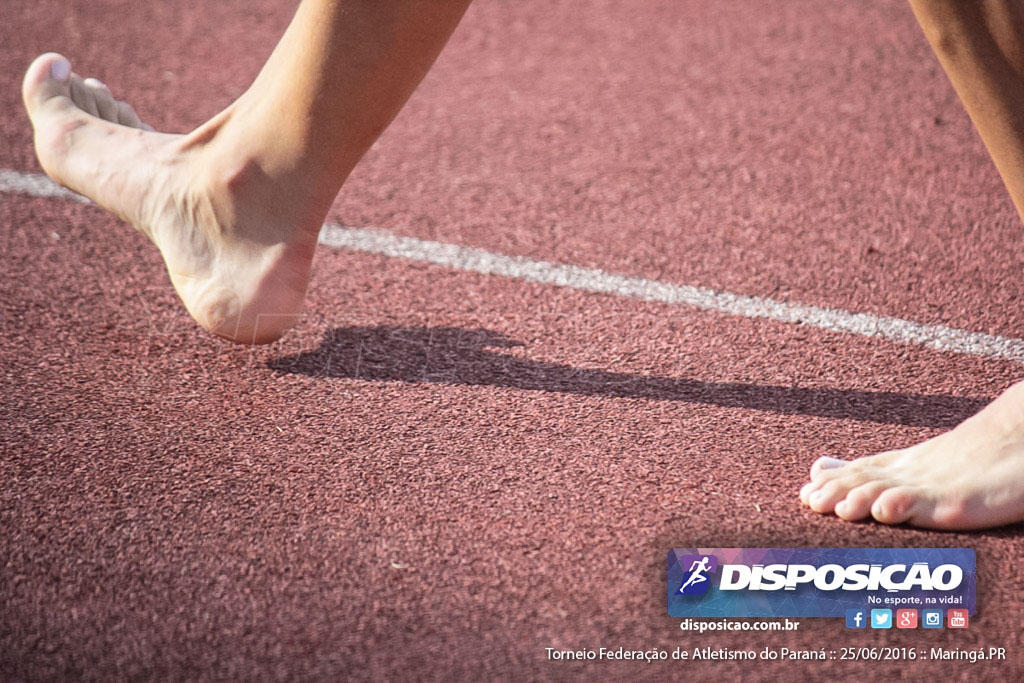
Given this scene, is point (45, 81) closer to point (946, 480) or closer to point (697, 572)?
point (697, 572)

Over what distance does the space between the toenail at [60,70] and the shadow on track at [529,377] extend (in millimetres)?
761

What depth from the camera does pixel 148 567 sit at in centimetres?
162

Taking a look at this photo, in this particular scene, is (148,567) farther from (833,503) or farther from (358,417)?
(833,503)

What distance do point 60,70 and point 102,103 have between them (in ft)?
0.34

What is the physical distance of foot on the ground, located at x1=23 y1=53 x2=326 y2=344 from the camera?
1.99 metres

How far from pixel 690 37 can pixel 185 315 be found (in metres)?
2.44

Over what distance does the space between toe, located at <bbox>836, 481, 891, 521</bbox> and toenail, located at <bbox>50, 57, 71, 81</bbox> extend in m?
1.77

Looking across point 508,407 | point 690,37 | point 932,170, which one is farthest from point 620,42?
point 508,407

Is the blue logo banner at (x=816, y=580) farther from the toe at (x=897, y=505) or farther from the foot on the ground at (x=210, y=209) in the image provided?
the foot on the ground at (x=210, y=209)

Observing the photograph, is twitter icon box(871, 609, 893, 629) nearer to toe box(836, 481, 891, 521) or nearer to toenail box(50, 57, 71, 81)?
toe box(836, 481, 891, 521)

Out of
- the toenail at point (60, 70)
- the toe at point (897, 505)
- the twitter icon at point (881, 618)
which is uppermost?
the toenail at point (60, 70)

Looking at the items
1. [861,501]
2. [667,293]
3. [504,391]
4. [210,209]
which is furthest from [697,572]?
[210,209]

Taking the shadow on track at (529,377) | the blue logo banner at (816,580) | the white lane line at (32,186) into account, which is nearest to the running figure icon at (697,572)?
the blue logo banner at (816,580)

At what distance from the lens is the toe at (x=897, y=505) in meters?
1.68
